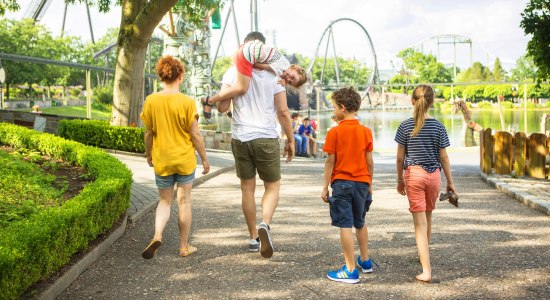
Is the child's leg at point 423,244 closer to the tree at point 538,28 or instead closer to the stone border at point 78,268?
the stone border at point 78,268

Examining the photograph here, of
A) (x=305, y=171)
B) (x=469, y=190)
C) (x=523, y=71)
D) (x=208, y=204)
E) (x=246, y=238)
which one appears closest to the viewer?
(x=246, y=238)

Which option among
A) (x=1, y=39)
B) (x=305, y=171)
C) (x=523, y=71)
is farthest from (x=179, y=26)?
(x=523, y=71)

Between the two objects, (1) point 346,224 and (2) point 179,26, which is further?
(2) point 179,26

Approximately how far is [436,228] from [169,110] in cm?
337

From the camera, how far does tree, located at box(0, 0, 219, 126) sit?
14.6m

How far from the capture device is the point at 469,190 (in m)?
12.0

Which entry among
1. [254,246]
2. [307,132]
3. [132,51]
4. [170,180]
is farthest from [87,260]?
[307,132]

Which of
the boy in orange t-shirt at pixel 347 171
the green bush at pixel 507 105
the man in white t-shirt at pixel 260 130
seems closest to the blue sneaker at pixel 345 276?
the boy in orange t-shirt at pixel 347 171

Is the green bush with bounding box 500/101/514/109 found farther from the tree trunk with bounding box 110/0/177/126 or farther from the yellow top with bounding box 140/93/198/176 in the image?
the yellow top with bounding box 140/93/198/176

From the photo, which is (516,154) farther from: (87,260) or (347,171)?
(87,260)

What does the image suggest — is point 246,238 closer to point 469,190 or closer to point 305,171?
point 469,190

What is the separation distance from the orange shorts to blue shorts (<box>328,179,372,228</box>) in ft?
1.24

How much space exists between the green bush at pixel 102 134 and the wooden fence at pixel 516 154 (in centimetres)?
783

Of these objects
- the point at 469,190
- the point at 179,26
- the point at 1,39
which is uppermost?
the point at 1,39
